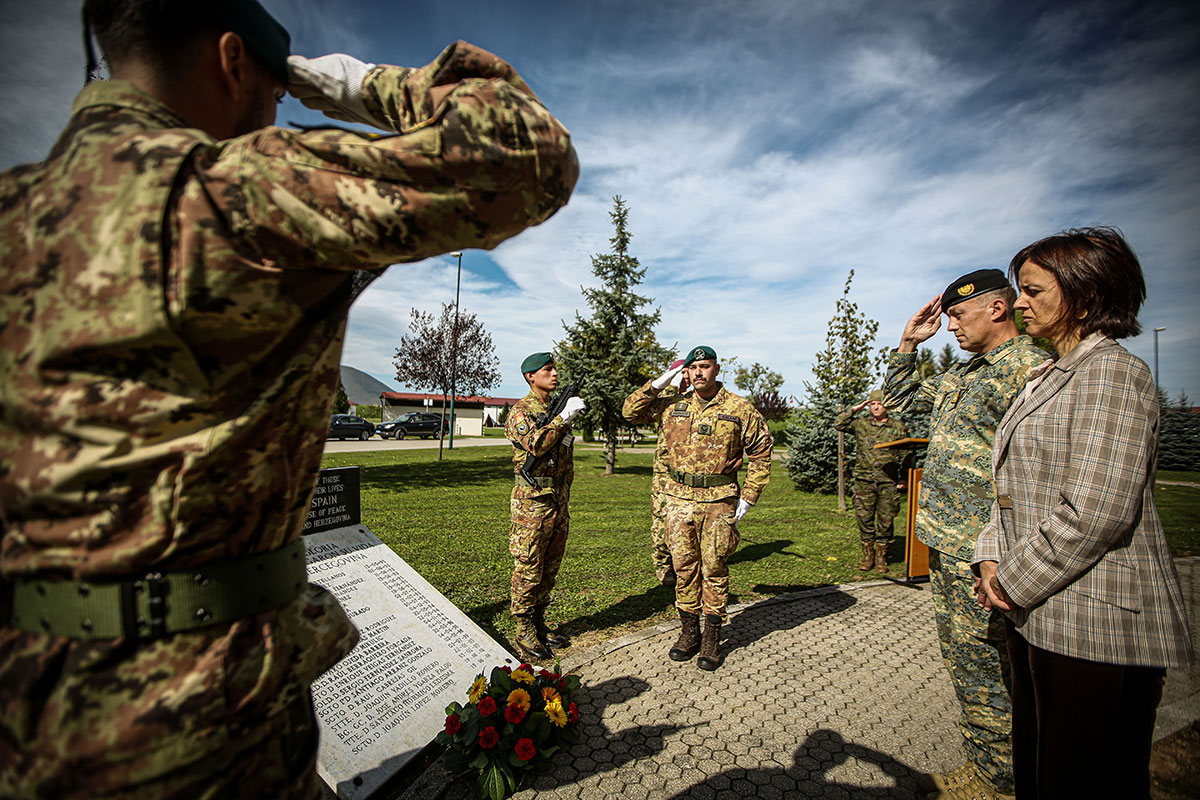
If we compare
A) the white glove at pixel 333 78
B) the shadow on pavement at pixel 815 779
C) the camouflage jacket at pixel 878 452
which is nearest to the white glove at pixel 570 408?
the shadow on pavement at pixel 815 779

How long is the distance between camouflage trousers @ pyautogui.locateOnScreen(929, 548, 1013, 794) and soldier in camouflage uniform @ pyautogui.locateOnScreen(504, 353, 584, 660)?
2.68 m

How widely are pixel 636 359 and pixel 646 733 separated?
16.0 m

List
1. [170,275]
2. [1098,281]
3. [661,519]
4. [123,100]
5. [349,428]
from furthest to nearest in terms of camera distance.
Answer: [349,428] < [661,519] < [1098,281] < [123,100] < [170,275]

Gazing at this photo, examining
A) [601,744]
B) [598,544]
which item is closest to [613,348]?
[598,544]

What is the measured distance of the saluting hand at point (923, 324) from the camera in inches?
156

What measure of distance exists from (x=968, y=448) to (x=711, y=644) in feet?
7.97

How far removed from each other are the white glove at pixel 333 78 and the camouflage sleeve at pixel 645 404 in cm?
434

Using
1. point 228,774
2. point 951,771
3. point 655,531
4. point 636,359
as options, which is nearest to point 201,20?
point 228,774

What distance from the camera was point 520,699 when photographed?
3021 mm

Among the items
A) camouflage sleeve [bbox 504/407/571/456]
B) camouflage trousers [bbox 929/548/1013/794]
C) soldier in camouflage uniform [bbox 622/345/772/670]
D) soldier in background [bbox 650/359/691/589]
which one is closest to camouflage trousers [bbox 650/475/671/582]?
soldier in background [bbox 650/359/691/589]

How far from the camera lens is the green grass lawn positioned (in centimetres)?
556

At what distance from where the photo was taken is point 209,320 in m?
0.86

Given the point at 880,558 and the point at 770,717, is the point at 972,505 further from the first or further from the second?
the point at 880,558

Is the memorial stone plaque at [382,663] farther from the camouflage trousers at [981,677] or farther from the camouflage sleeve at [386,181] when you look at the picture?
the camouflage sleeve at [386,181]
